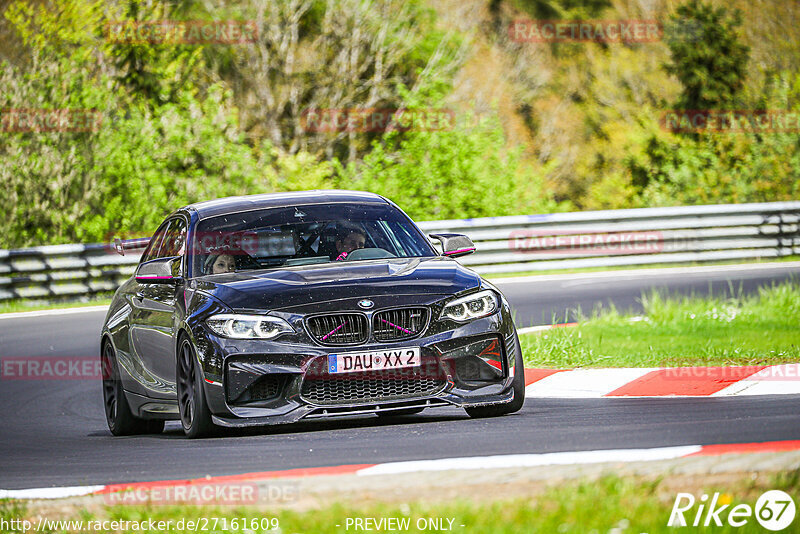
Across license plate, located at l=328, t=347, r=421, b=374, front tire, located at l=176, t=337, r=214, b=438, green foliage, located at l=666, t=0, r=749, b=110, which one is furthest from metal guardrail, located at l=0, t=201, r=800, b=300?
green foliage, located at l=666, t=0, r=749, b=110

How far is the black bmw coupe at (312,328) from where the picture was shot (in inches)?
290

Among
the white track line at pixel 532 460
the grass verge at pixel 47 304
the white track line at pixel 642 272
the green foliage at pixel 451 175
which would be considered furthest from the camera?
the green foliage at pixel 451 175

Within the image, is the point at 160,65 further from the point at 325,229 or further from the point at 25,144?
the point at 325,229

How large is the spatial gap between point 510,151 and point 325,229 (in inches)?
700

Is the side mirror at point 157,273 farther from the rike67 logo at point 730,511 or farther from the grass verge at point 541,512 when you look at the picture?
the rike67 logo at point 730,511

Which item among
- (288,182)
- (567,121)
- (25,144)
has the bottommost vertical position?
(567,121)

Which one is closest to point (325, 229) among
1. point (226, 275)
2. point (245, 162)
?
point (226, 275)

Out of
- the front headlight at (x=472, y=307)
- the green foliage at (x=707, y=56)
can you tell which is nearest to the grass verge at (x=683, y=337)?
the front headlight at (x=472, y=307)

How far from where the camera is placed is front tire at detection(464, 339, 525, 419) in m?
7.89

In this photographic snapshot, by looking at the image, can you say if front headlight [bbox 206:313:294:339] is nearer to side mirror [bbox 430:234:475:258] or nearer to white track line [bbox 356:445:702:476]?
white track line [bbox 356:445:702:476]

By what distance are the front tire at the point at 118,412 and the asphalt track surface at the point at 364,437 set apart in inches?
4.5

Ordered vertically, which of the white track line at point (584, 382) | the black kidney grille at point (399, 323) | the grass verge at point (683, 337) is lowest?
the grass verge at point (683, 337)

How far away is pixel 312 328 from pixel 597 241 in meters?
14.2

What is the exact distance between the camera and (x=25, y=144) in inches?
896
